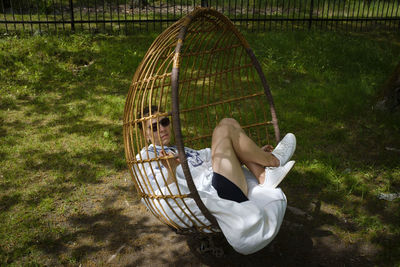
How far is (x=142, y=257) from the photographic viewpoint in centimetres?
284

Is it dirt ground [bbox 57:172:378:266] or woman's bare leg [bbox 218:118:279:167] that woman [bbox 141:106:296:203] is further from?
dirt ground [bbox 57:172:378:266]

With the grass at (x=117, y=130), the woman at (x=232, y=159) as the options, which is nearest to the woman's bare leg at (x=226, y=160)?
the woman at (x=232, y=159)

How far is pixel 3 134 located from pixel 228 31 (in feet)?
9.96

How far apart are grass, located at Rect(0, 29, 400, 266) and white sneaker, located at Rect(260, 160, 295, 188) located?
738 millimetres

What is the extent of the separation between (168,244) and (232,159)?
2.87 ft

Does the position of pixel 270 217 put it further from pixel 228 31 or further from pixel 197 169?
pixel 228 31

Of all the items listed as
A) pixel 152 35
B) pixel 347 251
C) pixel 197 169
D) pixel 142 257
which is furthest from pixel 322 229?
pixel 152 35

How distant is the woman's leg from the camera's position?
2.73 m

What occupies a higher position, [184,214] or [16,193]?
[184,214]

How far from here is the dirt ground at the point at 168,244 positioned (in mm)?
2795

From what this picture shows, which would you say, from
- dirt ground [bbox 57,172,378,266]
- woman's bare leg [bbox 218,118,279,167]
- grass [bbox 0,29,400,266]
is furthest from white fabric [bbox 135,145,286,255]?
grass [bbox 0,29,400,266]

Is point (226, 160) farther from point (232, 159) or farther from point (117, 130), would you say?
point (117, 130)

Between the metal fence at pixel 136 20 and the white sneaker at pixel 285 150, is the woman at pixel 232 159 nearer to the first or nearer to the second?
the white sneaker at pixel 285 150

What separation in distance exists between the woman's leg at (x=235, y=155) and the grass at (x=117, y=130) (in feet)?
2.42
